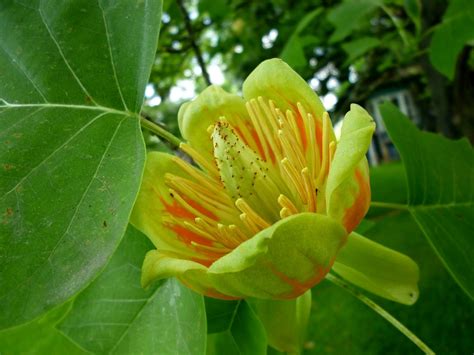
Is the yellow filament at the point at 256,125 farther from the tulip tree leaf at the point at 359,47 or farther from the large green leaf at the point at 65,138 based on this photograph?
the tulip tree leaf at the point at 359,47

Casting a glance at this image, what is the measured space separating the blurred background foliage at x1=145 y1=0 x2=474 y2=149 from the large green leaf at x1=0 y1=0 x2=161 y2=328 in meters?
0.85

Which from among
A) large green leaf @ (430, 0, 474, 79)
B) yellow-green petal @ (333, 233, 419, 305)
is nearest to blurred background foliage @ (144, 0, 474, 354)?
large green leaf @ (430, 0, 474, 79)

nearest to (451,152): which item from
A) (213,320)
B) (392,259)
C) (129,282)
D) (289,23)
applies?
(392,259)

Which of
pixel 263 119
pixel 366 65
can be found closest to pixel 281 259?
pixel 263 119

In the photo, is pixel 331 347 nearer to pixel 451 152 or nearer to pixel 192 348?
pixel 451 152

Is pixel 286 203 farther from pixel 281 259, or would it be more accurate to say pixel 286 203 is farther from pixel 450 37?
pixel 450 37

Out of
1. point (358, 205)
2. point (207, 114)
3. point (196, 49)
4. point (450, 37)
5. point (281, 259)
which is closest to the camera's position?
point (281, 259)

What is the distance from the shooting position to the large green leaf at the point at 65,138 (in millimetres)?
745

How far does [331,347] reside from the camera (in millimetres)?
3551

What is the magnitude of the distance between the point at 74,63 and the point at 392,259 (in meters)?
0.61

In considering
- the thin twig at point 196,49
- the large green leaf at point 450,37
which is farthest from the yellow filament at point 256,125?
the large green leaf at point 450,37

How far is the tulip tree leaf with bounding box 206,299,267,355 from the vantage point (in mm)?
984

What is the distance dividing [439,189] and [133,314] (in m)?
0.64

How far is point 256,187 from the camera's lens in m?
1.01
